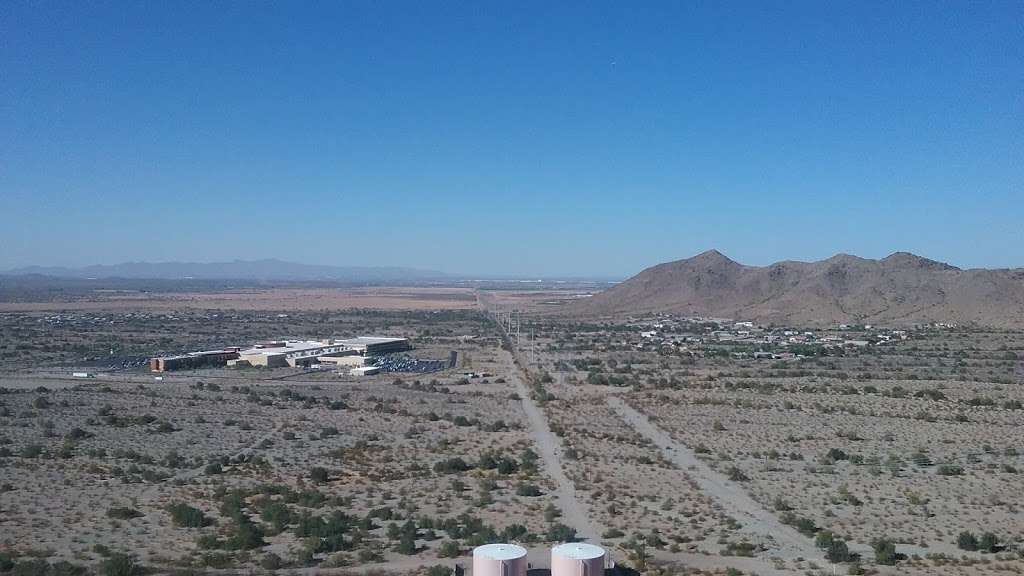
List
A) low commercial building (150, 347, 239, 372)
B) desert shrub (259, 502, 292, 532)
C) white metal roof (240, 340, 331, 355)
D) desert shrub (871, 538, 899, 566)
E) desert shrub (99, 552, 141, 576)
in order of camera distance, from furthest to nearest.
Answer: white metal roof (240, 340, 331, 355), low commercial building (150, 347, 239, 372), desert shrub (259, 502, 292, 532), desert shrub (871, 538, 899, 566), desert shrub (99, 552, 141, 576)

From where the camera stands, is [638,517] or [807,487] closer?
[638,517]

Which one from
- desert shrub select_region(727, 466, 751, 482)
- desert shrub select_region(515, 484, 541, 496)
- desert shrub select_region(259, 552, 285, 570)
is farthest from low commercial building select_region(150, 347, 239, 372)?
desert shrub select_region(259, 552, 285, 570)

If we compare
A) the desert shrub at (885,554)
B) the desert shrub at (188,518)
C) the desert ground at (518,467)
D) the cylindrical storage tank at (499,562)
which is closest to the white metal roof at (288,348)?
the desert ground at (518,467)

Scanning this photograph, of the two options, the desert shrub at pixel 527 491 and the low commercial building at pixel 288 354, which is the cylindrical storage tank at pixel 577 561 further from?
the low commercial building at pixel 288 354

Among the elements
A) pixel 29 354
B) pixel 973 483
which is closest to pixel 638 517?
pixel 973 483

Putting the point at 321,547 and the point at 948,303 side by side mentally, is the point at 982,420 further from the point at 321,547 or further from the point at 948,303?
the point at 948,303

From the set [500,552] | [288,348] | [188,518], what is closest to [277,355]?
[288,348]

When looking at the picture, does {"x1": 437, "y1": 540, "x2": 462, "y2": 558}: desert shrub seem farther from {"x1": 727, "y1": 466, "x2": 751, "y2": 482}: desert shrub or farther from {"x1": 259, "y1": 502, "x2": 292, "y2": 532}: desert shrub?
{"x1": 727, "y1": 466, "x2": 751, "y2": 482}: desert shrub
